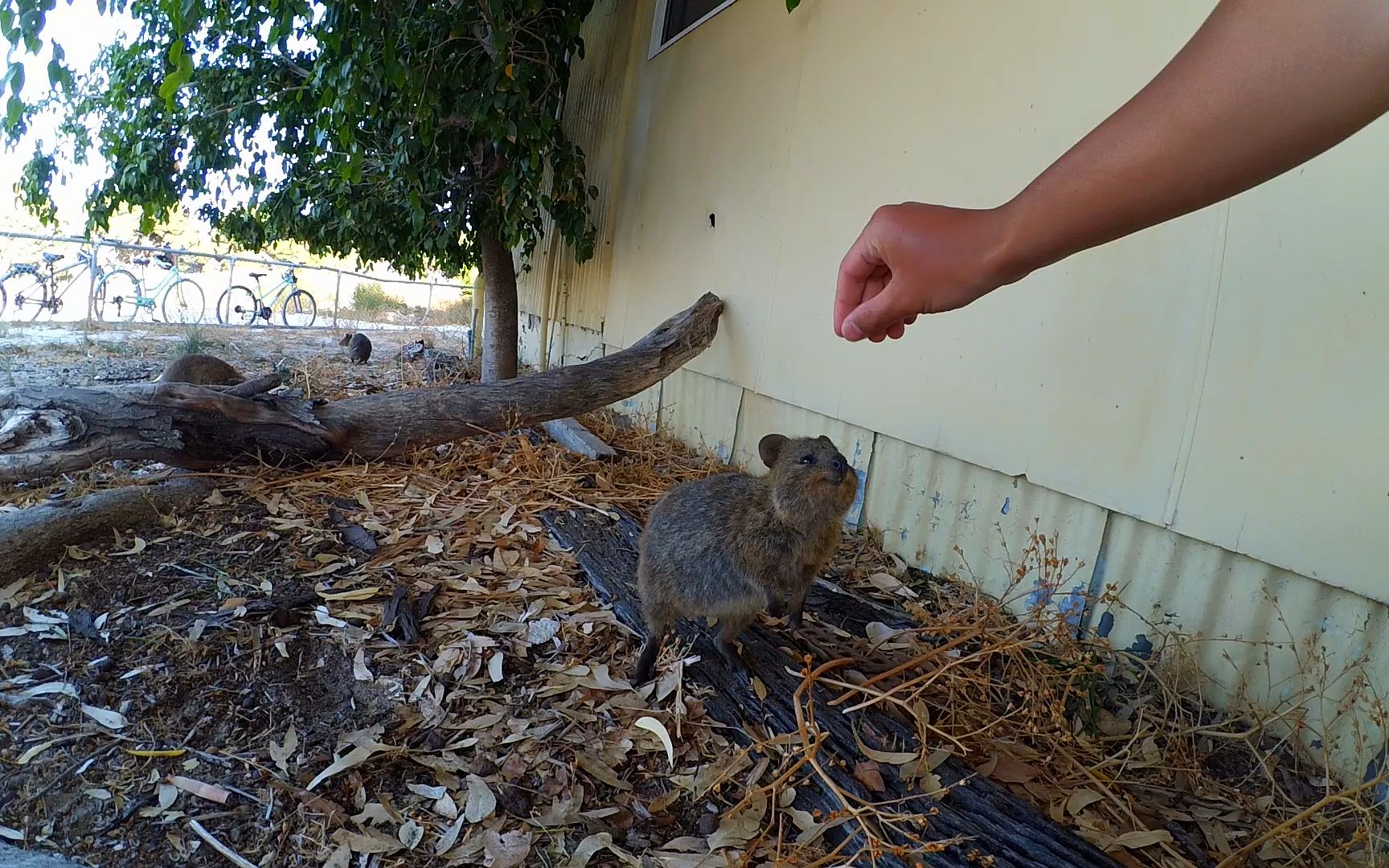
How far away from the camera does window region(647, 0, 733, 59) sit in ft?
17.4

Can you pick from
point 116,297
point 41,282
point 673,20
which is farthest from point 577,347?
point 41,282

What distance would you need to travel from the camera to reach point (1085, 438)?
2.55 m

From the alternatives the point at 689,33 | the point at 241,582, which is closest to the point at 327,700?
the point at 241,582

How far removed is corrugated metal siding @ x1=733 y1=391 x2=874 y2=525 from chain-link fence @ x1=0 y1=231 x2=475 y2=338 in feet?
21.0

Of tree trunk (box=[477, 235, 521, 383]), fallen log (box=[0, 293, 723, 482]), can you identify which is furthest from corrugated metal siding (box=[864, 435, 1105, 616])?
tree trunk (box=[477, 235, 521, 383])

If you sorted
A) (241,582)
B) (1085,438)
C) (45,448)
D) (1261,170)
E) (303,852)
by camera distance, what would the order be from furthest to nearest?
1. (45,448)
2. (241,582)
3. (1085,438)
4. (303,852)
5. (1261,170)

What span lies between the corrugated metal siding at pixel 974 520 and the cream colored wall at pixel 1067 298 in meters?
0.09

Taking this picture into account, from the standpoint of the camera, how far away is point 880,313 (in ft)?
4.26

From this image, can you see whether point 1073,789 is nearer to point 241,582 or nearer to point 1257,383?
point 1257,383

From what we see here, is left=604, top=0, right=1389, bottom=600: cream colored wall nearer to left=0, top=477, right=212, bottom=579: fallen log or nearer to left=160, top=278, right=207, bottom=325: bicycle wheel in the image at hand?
left=0, top=477, right=212, bottom=579: fallen log

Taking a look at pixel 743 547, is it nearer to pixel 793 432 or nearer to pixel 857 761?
pixel 857 761

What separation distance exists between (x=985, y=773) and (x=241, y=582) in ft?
8.45

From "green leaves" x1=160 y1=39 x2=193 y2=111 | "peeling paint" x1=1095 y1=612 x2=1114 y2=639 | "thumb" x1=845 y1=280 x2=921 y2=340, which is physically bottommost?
"peeling paint" x1=1095 y1=612 x2=1114 y2=639

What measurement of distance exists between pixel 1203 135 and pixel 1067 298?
1902mm
